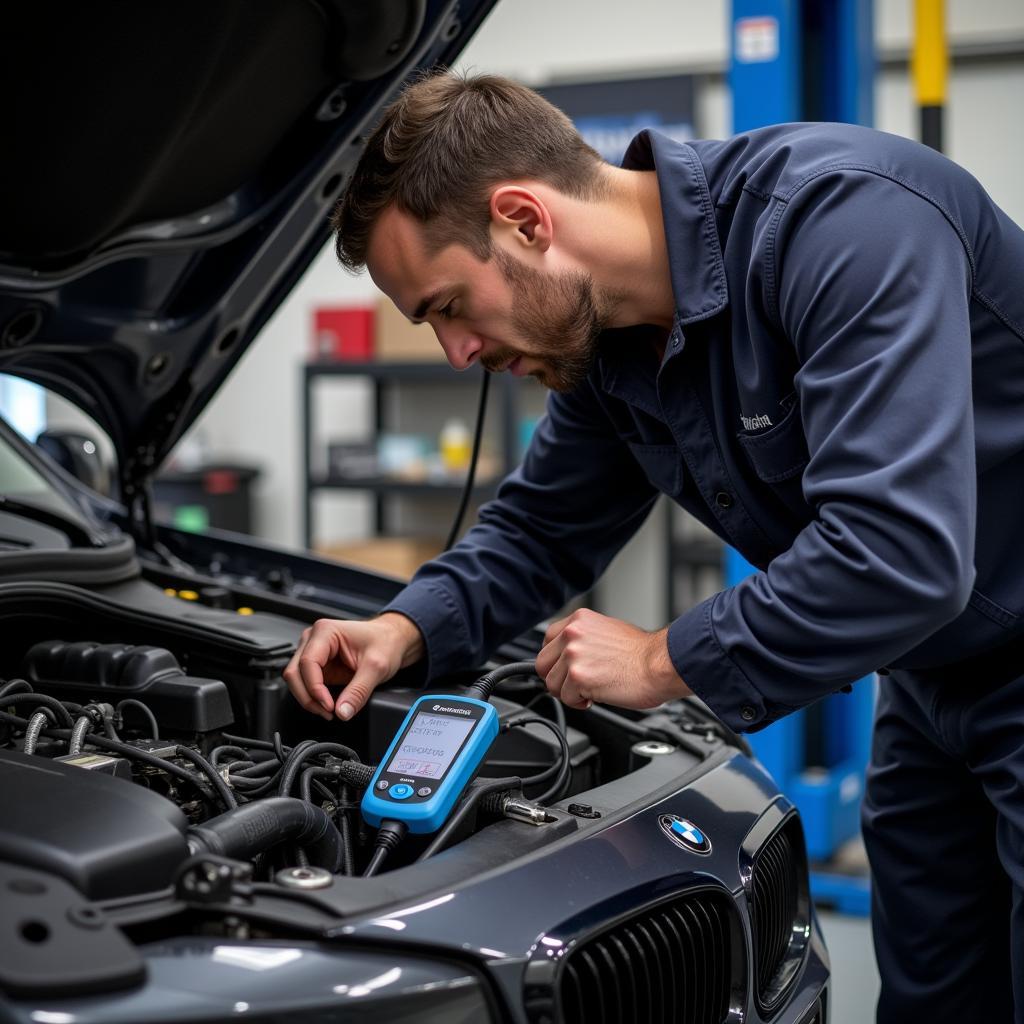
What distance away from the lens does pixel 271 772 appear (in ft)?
3.91

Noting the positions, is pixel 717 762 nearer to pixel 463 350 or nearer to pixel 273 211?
pixel 463 350

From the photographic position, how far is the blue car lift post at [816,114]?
9.00ft

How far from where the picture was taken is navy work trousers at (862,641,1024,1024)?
1461mm

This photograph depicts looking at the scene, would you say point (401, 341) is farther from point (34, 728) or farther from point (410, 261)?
point (34, 728)

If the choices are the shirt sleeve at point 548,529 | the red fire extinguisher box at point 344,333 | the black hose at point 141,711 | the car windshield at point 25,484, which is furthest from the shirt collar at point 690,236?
the red fire extinguisher box at point 344,333

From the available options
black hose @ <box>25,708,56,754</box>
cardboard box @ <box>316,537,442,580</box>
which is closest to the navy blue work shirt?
black hose @ <box>25,708,56,754</box>

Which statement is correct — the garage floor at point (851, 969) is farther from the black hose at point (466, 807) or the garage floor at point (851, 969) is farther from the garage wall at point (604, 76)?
the garage wall at point (604, 76)

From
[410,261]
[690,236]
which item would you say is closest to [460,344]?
[410,261]

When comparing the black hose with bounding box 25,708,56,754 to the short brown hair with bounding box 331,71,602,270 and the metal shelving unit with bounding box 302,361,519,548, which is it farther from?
the metal shelving unit with bounding box 302,361,519,548

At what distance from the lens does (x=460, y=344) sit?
1.29m

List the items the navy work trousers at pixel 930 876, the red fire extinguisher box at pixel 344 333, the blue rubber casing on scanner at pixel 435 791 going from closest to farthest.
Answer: the blue rubber casing on scanner at pixel 435 791, the navy work trousers at pixel 930 876, the red fire extinguisher box at pixel 344 333

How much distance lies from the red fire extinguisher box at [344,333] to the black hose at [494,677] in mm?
4033

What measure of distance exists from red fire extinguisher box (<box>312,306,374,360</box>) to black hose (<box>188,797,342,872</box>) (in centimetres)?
431

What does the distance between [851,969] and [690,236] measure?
1.66 metres
